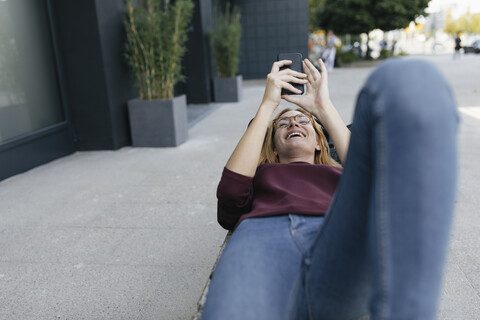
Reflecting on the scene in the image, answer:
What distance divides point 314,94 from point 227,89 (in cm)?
908

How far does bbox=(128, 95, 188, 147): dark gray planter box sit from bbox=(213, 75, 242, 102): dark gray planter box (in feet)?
15.6

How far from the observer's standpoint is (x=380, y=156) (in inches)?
41.8

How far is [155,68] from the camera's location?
6.19 m

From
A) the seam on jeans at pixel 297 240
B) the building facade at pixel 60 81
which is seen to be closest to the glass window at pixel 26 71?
the building facade at pixel 60 81

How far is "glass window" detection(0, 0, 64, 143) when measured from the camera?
17.0ft

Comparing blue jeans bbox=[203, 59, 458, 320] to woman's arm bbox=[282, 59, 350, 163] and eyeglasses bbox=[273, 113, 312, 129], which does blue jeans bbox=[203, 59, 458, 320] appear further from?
eyeglasses bbox=[273, 113, 312, 129]

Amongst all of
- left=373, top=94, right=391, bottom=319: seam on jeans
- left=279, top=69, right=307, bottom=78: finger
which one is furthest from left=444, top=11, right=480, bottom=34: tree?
left=373, top=94, right=391, bottom=319: seam on jeans

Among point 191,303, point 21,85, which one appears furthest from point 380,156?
point 21,85

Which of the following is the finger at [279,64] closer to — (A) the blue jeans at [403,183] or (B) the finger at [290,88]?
(B) the finger at [290,88]

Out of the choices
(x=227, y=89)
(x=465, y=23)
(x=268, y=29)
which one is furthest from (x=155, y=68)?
(x=465, y=23)

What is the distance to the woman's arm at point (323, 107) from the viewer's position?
2.12 meters

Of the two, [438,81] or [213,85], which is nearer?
[438,81]

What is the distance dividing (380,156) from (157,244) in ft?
8.07

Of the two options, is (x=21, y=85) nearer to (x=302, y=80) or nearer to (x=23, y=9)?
(x=23, y=9)
